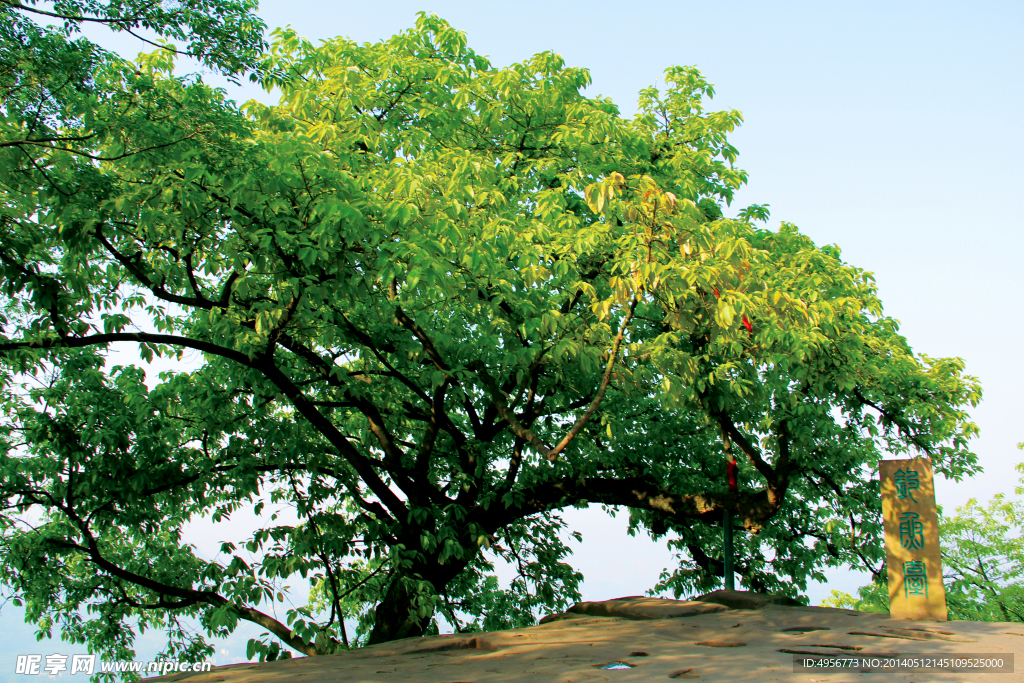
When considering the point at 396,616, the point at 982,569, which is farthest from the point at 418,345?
the point at 982,569

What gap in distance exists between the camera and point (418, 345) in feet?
26.8

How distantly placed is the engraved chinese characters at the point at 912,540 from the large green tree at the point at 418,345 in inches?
35.5

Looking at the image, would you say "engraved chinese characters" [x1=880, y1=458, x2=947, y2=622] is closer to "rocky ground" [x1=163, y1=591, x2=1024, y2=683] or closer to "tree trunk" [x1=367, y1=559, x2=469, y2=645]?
"rocky ground" [x1=163, y1=591, x2=1024, y2=683]

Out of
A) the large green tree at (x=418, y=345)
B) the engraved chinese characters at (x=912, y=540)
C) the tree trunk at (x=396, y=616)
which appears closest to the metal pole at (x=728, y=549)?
the large green tree at (x=418, y=345)

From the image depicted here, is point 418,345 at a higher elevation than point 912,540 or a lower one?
higher

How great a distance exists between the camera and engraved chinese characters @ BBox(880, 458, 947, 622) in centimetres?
782

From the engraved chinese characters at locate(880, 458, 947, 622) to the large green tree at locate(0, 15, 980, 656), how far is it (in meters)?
0.90

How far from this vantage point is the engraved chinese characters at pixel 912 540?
782 centimetres

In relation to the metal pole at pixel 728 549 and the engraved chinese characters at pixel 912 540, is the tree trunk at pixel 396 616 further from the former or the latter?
the engraved chinese characters at pixel 912 540

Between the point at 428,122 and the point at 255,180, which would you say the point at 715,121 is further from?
the point at 255,180

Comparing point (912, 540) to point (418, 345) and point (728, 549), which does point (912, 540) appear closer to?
point (728, 549)

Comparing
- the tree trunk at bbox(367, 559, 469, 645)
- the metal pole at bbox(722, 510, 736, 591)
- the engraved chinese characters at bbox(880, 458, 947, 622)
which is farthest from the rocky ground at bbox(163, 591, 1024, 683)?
the tree trunk at bbox(367, 559, 469, 645)

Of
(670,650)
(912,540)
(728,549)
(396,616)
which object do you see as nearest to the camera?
(670,650)

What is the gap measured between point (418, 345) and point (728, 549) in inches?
189
